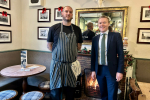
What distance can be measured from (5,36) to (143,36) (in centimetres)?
364

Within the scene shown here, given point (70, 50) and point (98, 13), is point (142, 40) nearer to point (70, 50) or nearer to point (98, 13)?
point (98, 13)

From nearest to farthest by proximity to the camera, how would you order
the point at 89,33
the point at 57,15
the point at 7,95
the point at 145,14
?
the point at 7,95
the point at 145,14
the point at 89,33
the point at 57,15

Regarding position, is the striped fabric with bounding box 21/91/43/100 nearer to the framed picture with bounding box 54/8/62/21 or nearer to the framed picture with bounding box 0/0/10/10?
the framed picture with bounding box 54/8/62/21

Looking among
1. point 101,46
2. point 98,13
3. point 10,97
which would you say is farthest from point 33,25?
point 101,46

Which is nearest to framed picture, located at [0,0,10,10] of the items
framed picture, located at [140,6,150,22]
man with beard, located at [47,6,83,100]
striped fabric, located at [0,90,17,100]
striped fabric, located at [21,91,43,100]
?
man with beard, located at [47,6,83,100]

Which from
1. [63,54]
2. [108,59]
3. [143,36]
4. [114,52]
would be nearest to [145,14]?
[143,36]

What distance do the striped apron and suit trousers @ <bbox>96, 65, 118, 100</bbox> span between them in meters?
0.46

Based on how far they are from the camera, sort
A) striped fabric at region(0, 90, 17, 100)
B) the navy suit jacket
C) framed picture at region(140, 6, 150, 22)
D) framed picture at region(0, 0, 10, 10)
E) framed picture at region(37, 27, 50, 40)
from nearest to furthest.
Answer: the navy suit jacket < striped fabric at region(0, 90, 17, 100) < framed picture at region(140, 6, 150, 22) < framed picture at region(0, 0, 10, 10) < framed picture at region(37, 27, 50, 40)

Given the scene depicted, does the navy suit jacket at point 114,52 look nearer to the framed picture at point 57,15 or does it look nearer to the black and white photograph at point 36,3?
the framed picture at point 57,15

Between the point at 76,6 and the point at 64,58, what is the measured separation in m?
1.96

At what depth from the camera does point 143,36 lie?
2.65 metres

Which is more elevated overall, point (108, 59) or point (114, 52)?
point (114, 52)

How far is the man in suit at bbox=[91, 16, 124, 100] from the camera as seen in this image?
1.62 m

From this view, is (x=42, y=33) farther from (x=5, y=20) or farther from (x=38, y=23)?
(x=5, y=20)
